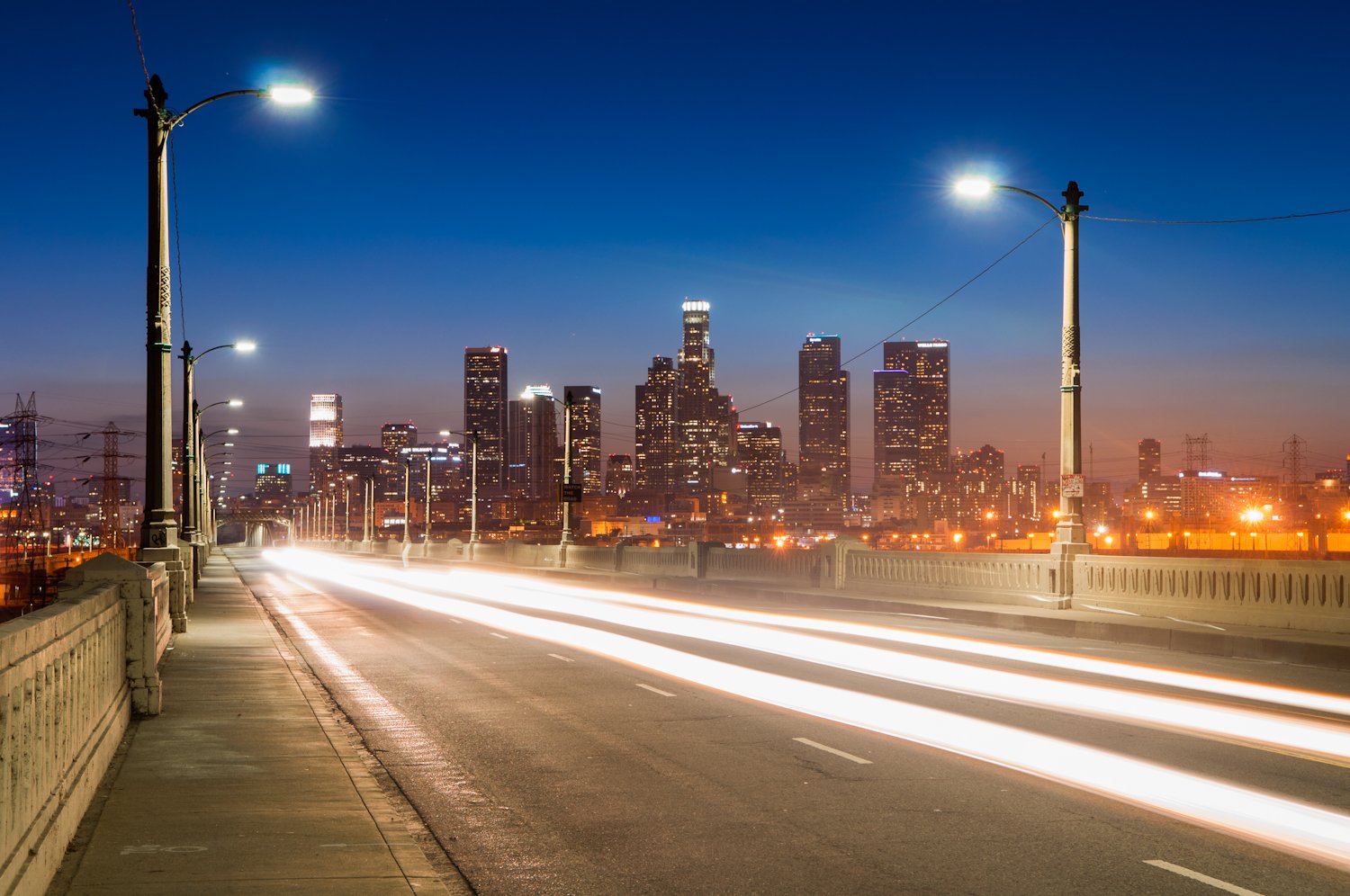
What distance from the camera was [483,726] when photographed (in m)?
12.9

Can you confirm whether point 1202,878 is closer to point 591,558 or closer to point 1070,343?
point 1070,343

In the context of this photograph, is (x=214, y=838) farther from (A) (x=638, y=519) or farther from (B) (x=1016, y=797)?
(A) (x=638, y=519)

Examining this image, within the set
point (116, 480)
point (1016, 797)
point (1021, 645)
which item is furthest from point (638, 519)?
point (1016, 797)

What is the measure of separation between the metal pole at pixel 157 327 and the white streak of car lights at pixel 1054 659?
1185 cm

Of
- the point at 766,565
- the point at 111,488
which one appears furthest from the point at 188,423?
the point at 111,488

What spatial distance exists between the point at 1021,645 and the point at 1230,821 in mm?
13070

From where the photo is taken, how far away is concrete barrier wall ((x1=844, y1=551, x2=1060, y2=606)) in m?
28.4

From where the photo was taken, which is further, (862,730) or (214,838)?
(862,730)

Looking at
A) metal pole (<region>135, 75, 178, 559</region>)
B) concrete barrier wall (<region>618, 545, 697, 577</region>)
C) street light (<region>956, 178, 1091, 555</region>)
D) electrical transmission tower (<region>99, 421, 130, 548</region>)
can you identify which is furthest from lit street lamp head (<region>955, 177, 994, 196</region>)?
electrical transmission tower (<region>99, 421, 130, 548</region>)

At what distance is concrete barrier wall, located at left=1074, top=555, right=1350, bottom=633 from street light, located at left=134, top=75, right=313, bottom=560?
17.1 meters

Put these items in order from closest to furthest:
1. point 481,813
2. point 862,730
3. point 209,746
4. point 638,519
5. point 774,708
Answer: point 481,813 < point 209,746 < point 862,730 < point 774,708 < point 638,519

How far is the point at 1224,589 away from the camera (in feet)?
74.4

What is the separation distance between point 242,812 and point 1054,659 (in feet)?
44.8

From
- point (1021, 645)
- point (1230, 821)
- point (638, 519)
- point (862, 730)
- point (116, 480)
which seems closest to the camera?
point (1230, 821)
